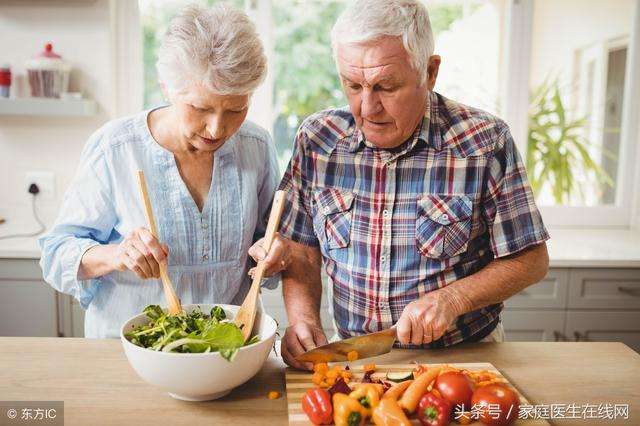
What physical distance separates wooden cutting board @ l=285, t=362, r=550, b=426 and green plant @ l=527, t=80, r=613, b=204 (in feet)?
6.59

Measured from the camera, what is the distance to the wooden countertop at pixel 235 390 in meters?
1.04

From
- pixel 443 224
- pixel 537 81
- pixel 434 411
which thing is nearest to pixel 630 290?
pixel 537 81

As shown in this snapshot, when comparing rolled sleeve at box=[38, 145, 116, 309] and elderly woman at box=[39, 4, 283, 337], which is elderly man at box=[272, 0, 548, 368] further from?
rolled sleeve at box=[38, 145, 116, 309]

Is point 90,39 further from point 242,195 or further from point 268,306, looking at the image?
point 242,195

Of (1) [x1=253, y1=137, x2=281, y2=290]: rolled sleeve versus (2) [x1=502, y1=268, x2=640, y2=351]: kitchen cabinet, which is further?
(2) [x1=502, y1=268, x2=640, y2=351]: kitchen cabinet

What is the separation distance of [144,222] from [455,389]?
0.78 meters

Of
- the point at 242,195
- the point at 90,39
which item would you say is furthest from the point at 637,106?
the point at 90,39

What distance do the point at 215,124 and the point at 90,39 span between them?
1.73 meters

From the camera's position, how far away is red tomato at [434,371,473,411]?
1.00 meters

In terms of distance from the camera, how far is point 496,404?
0.97m

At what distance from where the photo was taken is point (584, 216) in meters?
3.07

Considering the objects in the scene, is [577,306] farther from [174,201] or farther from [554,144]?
[174,201]

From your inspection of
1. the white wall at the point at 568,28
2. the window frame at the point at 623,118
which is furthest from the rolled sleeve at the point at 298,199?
the white wall at the point at 568,28

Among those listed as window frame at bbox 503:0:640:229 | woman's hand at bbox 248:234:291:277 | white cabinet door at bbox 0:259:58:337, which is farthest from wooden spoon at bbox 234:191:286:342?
window frame at bbox 503:0:640:229
